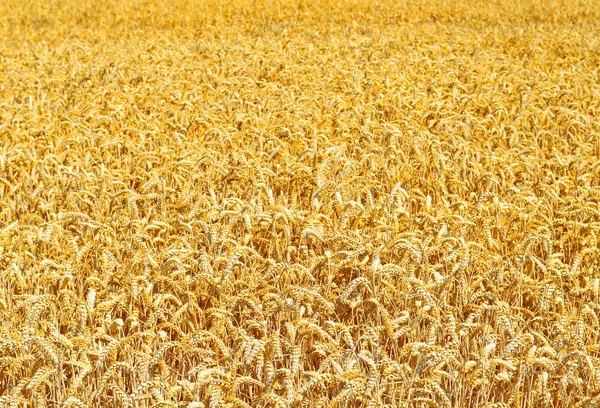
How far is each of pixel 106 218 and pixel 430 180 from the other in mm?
2112

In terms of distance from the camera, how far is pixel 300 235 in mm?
3785

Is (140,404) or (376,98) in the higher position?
(376,98)

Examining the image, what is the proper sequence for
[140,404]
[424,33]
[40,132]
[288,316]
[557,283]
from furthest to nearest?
[424,33], [40,132], [557,283], [288,316], [140,404]

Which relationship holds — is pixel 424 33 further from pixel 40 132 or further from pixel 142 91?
pixel 40 132

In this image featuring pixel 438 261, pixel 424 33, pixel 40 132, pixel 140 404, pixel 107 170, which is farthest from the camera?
pixel 424 33

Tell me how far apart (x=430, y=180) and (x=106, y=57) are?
21.3ft

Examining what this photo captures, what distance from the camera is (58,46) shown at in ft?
37.7

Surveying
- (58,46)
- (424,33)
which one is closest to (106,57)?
(58,46)

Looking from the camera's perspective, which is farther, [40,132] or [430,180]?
[40,132]

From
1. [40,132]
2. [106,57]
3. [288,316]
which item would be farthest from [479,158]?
[106,57]

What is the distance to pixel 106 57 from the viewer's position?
10.0m

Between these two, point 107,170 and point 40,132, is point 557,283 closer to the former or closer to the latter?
point 107,170

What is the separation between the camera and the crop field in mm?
2756

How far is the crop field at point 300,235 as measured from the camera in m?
2.76
